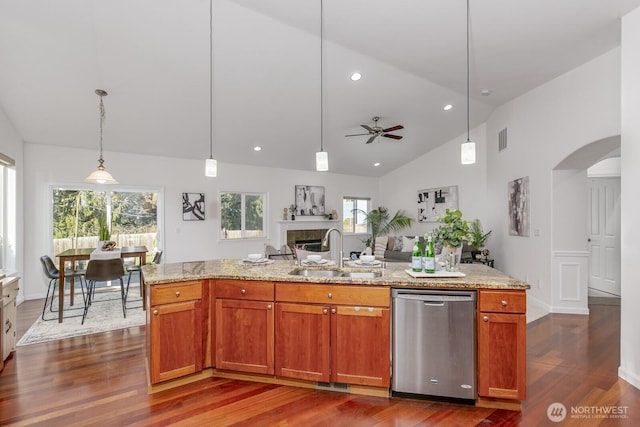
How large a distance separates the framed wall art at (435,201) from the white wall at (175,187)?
5.78 ft

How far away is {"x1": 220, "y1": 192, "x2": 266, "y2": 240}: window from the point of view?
280 inches

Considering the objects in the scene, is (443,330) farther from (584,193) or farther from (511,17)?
(584,193)

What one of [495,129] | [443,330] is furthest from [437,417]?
[495,129]

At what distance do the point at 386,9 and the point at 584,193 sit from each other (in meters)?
3.80

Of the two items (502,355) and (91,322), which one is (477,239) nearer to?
(502,355)

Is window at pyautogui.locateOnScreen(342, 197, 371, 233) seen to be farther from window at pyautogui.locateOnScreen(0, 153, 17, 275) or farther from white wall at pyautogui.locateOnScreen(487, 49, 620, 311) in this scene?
window at pyautogui.locateOnScreen(0, 153, 17, 275)

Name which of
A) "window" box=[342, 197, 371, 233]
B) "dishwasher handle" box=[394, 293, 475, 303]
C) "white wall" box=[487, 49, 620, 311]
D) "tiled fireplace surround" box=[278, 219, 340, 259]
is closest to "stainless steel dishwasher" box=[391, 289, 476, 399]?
"dishwasher handle" box=[394, 293, 475, 303]

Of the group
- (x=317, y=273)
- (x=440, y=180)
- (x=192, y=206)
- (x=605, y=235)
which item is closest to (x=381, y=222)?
(x=440, y=180)

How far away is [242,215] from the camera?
7383 mm

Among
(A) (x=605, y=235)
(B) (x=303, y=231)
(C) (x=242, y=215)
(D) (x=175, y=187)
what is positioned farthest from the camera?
(B) (x=303, y=231)

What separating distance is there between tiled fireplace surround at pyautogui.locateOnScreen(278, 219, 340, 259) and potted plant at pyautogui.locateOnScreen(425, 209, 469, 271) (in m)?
4.92

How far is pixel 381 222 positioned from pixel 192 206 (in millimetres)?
Answer: 5112

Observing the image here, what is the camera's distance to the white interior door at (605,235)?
211 inches

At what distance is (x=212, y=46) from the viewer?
369 cm
